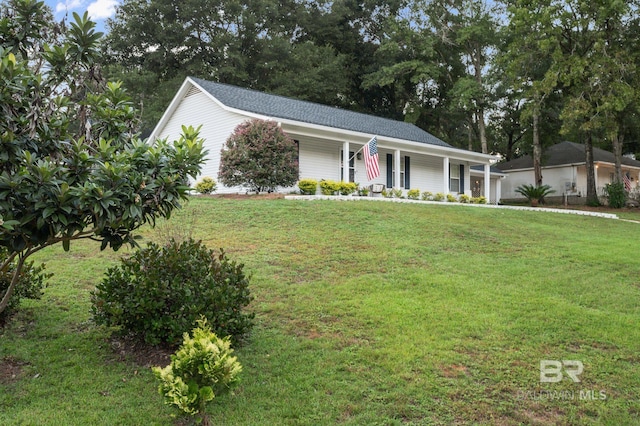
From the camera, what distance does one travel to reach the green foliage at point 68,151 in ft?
12.2

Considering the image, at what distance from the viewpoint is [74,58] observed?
4527 mm

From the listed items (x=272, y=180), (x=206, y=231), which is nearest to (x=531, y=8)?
(x=272, y=180)

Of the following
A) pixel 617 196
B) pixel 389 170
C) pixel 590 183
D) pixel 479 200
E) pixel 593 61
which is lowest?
pixel 479 200

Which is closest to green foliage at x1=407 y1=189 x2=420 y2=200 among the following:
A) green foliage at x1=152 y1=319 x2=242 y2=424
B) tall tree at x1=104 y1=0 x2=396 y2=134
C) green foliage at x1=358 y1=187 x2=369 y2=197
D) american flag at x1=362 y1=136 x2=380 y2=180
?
green foliage at x1=358 y1=187 x2=369 y2=197

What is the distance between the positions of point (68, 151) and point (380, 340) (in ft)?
12.1

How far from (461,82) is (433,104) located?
7.72 m

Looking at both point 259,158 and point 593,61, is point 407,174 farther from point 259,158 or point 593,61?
point 593,61

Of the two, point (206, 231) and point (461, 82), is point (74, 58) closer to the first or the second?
point (206, 231)

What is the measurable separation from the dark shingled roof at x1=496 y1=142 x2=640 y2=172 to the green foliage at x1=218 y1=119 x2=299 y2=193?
25.2 m

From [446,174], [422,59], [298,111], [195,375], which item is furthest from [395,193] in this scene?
[422,59]

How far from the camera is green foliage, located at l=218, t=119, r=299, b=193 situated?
53.6ft

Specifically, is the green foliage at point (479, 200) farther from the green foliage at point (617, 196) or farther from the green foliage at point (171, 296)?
the green foliage at point (171, 296)

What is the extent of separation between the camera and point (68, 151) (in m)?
4.21

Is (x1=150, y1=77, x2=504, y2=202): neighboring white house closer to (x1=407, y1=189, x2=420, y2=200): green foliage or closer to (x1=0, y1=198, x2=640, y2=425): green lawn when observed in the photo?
(x1=407, y1=189, x2=420, y2=200): green foliage
